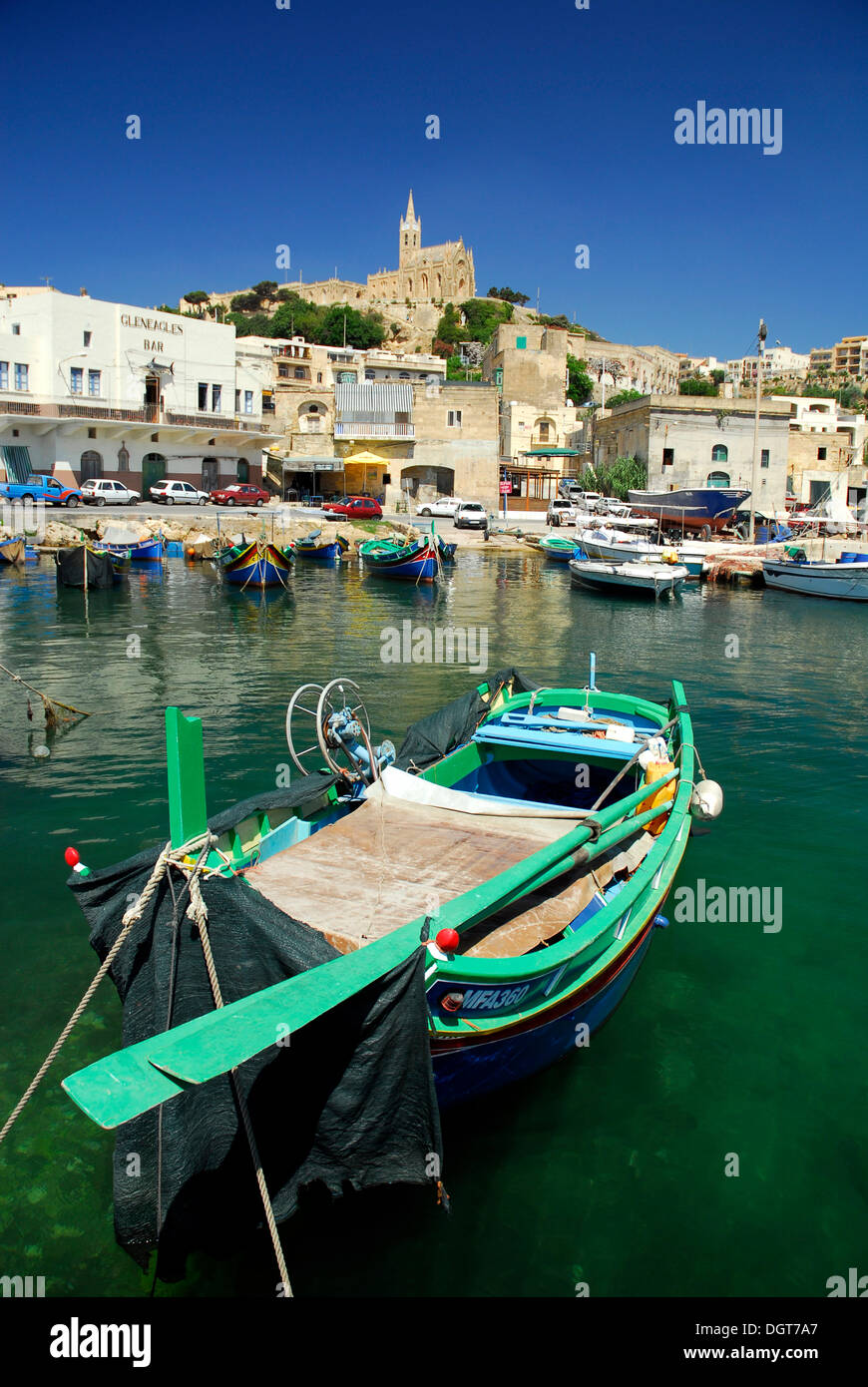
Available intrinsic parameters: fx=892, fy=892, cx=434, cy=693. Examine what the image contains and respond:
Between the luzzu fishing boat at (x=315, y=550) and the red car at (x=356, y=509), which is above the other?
the red car at (x=356, y=509)

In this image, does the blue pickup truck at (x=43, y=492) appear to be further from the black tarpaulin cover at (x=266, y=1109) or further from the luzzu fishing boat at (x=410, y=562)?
the black tarpaulin cover at (x=266, y=1109)

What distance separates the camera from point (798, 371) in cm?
16850

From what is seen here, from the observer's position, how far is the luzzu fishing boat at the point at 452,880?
412 cm

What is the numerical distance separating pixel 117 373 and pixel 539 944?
154ft

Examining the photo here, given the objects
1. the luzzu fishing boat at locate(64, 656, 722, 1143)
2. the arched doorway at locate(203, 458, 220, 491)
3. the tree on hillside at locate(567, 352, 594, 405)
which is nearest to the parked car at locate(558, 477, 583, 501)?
the tree on hillside at locate(567, 352, 594, 405)

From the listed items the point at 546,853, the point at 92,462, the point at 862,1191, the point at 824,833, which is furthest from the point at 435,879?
the point at 92,462

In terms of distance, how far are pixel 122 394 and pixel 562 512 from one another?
24.3 meters

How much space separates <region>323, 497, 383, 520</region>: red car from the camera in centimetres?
4775

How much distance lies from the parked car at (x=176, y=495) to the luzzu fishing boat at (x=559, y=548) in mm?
18054

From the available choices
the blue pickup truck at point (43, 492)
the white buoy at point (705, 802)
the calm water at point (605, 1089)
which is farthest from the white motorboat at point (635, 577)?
the white buoy at point (705, 802)

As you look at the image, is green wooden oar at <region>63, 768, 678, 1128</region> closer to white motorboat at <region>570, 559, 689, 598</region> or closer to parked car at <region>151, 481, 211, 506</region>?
white motorboat at <region>570, 559, 689, 598</region>

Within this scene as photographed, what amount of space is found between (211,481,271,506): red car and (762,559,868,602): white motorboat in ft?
87.2
